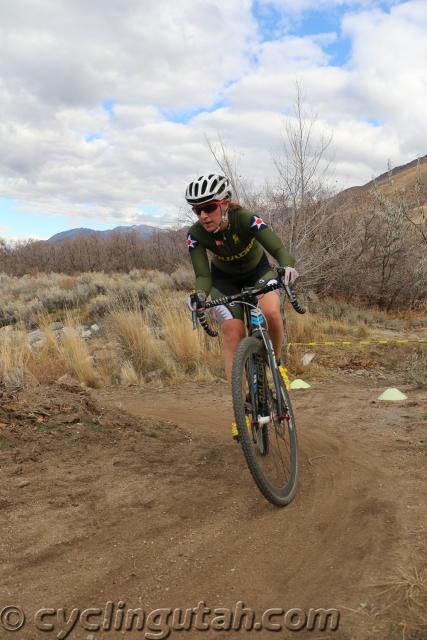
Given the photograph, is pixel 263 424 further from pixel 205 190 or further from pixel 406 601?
pixel 205 190

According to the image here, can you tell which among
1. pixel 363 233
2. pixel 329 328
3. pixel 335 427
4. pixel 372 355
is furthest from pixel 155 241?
pixel 335 427

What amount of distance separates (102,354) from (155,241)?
21.9m

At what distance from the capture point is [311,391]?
24.1ft

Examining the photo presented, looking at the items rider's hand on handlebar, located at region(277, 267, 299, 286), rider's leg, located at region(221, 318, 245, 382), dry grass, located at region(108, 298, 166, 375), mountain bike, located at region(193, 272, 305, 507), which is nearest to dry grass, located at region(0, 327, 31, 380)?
dry grass, located at region(108, 298, 166, 375)

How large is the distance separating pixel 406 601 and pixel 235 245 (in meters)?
2.64

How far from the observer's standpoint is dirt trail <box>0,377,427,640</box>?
7.29 feet

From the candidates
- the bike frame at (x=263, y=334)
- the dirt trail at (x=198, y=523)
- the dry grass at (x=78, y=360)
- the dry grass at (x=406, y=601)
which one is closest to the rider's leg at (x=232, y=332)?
the bike frame at (x=263, y=334)

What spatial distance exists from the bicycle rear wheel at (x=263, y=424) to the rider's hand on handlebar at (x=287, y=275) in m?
0.44

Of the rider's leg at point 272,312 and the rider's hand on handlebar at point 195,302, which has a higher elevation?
the rider's hand on handlebar at point 195,302

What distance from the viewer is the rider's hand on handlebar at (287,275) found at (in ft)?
11.5

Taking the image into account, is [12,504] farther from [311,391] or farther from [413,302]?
[413,302]

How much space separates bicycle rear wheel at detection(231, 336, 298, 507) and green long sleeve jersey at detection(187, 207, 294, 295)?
0.73 m

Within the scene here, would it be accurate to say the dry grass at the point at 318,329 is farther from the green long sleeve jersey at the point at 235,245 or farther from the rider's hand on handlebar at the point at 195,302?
the rider's hand on handlebar at the point at 195,302

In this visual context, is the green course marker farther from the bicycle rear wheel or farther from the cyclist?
the bicycle rear wheel
